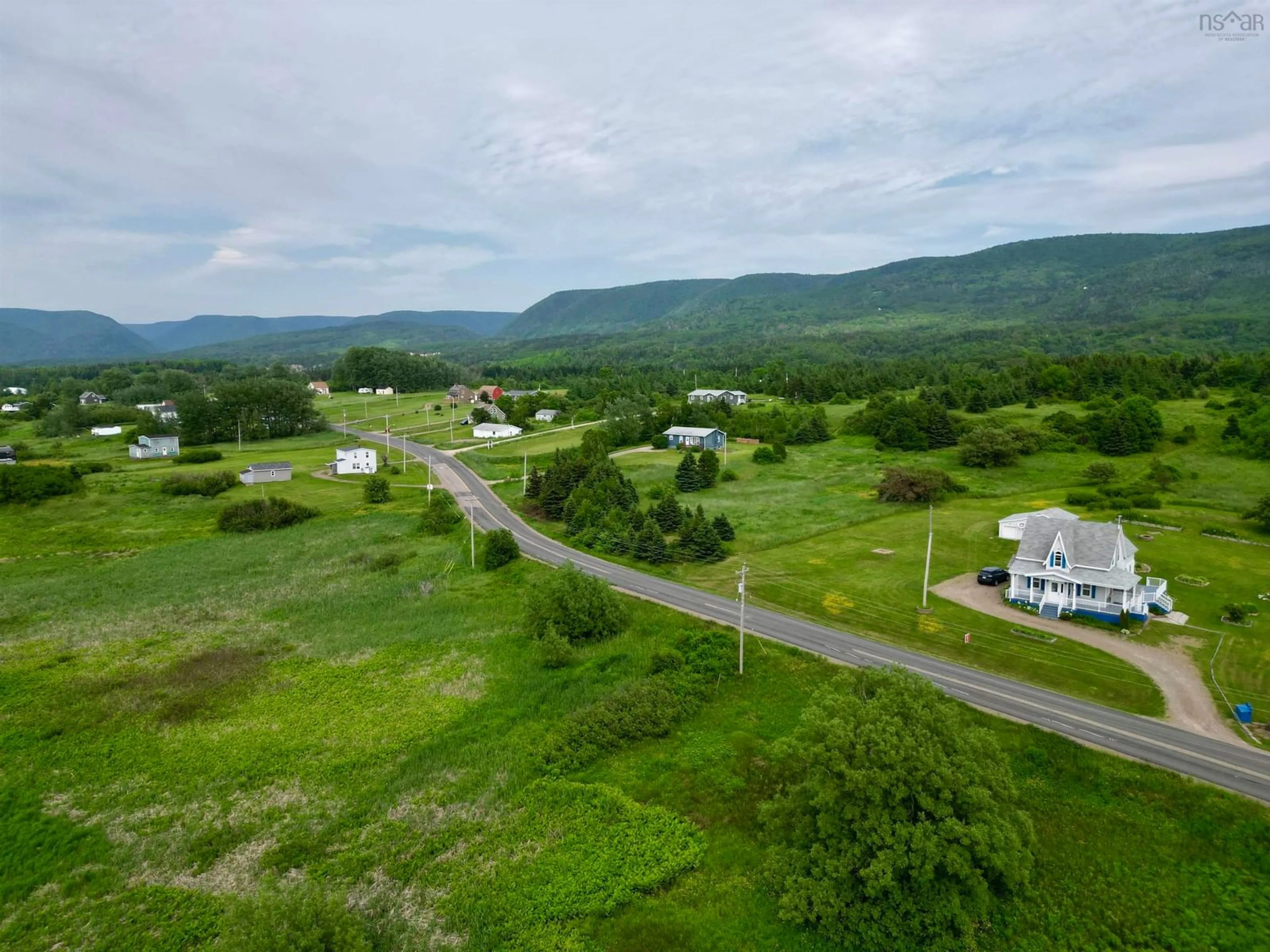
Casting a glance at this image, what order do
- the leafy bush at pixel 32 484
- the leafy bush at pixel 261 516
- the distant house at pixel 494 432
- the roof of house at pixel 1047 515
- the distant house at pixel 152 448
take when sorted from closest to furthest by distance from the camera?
the roof of house at pixel 1047 515
the leafy bush at pixel 261 516
the leafy bush at pixel 32 484
the distant house at pixel 152 448
the distant house at pixel 494 432

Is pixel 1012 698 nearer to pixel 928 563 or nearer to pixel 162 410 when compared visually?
pixel 928 563

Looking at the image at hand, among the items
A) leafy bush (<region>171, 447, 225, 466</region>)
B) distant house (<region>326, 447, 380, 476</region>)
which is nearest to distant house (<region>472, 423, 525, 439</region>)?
distant house (<region>326, 447, 380, 476</region>)

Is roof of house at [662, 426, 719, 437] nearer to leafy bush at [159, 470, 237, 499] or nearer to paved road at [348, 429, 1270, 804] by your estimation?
paved road at [348, 429, 1270, 804]

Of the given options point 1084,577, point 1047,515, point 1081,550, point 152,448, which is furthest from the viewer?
point 152,448

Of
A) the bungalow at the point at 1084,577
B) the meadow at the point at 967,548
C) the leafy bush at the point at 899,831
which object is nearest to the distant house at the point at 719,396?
the meadow at the point at 967,548

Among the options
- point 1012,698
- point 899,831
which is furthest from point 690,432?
point 899,831

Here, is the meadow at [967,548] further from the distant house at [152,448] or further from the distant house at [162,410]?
the distant house at [162,410]

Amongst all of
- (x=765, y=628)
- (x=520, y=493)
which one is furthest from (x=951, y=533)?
(x=520, y=493)
